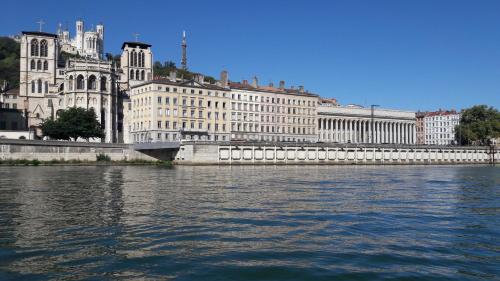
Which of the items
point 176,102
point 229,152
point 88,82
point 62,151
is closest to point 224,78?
point 176,102

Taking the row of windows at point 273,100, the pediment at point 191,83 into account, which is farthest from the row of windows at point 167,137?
the row of windows at point 273,100

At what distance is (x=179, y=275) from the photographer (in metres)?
10.8

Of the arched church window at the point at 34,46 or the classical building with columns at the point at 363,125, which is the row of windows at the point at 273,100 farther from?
the arched church window at the point at 34,46

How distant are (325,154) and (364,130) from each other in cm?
4988

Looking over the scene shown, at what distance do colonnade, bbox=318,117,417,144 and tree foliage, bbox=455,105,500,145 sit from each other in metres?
15.6

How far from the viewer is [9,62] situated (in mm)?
172125

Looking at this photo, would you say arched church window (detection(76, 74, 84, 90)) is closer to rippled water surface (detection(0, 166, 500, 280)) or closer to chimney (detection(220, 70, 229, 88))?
chimney (detection(220, 70, 229, 88))

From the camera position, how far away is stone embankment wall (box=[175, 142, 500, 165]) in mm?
85000

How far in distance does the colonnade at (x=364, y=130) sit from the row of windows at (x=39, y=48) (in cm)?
7142

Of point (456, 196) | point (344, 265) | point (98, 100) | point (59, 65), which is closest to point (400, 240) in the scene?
point (344, 265)

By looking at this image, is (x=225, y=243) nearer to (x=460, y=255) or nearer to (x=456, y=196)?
(x=460, y=255)

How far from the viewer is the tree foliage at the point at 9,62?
530 ft

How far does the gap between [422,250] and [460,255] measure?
0.95m

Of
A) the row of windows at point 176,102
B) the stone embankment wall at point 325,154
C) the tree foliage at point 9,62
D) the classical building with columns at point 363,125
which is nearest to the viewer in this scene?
the stone embankment wall at point 325,154
